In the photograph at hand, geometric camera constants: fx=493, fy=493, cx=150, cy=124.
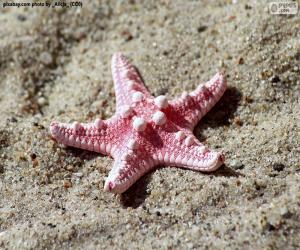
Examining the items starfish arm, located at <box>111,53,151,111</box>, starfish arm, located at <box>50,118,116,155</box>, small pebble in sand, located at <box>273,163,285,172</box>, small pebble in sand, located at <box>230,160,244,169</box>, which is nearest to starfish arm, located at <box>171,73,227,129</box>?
starfish arm, located at <box>111,53,151,111</box>

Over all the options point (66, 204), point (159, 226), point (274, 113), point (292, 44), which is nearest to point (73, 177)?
point (66, 204)

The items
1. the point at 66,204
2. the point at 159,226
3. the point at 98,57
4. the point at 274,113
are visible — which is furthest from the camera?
the point at 98,57

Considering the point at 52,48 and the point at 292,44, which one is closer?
the point at 292,44

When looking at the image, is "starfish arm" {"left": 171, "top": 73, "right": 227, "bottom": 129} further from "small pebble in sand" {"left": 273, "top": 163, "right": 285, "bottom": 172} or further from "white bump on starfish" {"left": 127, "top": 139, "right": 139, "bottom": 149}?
"small pebble in sand" {"left": 273, "top": 163, "right": 285, "bottom": 172}

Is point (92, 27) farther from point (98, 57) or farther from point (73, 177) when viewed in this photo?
point (73, 177)

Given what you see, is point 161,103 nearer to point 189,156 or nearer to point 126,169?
point 189,156

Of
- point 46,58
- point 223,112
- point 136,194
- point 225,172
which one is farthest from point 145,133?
point 46,58
